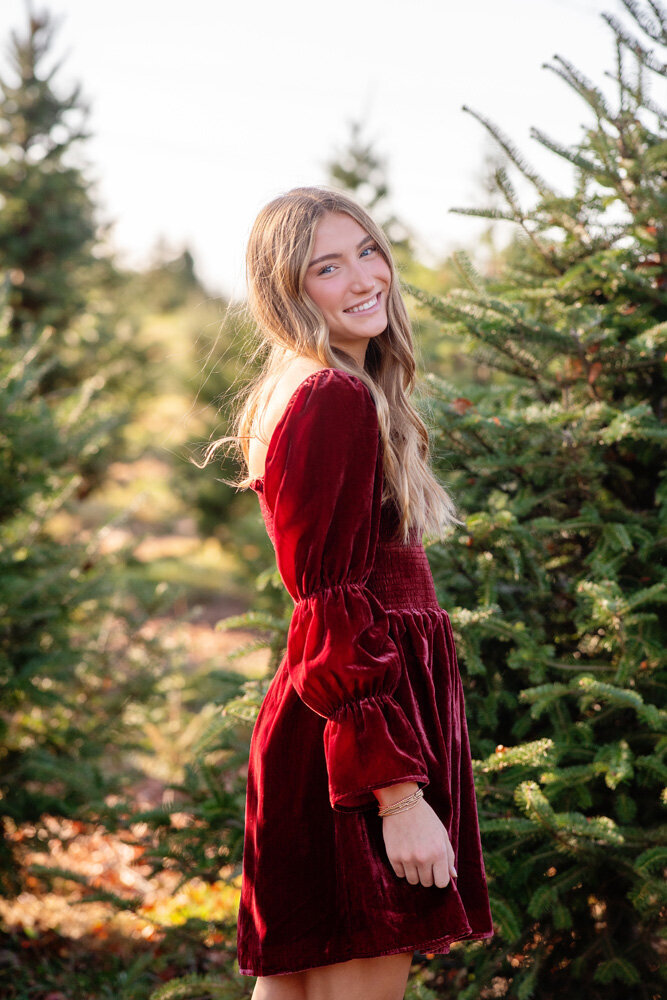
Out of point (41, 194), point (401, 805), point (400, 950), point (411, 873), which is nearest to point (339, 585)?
point (401, 805)

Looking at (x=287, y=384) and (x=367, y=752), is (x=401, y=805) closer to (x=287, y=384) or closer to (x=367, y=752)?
(x=367, y=752)

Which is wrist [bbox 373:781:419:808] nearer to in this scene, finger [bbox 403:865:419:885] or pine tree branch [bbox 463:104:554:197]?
finger [bbox 403:865:419:885]

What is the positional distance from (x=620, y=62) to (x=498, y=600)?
5.74ft

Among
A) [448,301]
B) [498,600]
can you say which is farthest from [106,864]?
[448,301]

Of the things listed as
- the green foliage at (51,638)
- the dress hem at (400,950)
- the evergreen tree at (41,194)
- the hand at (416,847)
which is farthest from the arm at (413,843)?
the evergreen tree at (41,194)

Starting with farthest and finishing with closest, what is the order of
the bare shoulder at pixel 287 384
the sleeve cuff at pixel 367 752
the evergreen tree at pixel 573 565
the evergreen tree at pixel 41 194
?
1. the evergreen tree at pixel 41 194
2. the evergreen tree at pixel 573 565
3. the bare shoulder at pixel 287 384
4. the sleeve cuff at pixel 367 752

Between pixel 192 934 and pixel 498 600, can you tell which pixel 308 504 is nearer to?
pixel 498 600

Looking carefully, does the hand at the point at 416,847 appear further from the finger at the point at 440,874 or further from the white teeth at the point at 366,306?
the white teeth at the point at 366,306

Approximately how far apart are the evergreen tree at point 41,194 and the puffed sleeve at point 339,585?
24.1ft

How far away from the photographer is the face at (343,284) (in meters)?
1.80

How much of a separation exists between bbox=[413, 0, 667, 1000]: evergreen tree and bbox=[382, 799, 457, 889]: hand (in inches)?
24.5

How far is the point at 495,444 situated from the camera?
99.8 inches

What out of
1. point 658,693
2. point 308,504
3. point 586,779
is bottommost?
point 586,779

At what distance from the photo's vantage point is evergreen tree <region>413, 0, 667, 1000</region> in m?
2.18
